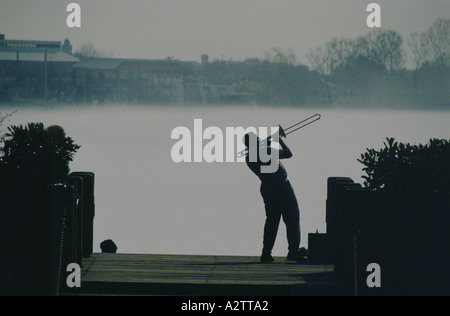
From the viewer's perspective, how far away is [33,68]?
28797 millimetres

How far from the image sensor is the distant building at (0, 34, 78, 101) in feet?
90.9

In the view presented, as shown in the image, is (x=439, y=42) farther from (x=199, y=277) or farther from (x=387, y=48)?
(x=199, y=277)

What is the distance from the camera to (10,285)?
6.64m

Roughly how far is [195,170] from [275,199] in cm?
3176

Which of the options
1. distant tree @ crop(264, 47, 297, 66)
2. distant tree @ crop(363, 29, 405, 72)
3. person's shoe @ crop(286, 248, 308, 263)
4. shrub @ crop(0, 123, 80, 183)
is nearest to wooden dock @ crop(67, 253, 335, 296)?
person's shoe @ crop(286, 248, 308, 263)

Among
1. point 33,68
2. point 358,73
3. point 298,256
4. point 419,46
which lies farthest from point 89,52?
point 298,256

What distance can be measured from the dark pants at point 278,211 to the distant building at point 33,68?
19.9 metres

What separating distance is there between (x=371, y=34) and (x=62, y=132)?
892 inches

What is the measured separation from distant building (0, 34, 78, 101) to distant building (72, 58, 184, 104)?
0.72m

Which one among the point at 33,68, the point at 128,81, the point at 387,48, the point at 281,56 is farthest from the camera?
the point at 281,56

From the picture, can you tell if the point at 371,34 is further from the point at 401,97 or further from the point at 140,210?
the point at 140,210

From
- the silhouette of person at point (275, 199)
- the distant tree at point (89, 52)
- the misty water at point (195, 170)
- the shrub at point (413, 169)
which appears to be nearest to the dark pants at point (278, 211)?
the silhouette of person at point (275, 199)

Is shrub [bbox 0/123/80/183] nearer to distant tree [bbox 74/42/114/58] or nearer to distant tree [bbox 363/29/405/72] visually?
distant tree [bbox 363/29/405/72]

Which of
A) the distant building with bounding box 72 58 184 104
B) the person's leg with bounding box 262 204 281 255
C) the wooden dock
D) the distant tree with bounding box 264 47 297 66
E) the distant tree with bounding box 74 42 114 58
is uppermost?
the distant tree with bounding box 264 47 297 66
